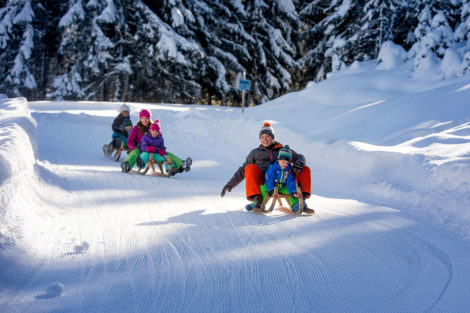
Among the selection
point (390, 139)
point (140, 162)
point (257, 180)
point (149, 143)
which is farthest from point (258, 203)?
point (390, 139)

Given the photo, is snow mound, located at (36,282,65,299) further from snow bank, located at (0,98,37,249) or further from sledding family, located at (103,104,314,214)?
sledding family, located at (103,104,314,214)

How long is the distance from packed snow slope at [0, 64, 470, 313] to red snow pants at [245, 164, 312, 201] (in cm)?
31

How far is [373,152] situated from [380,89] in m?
7.55

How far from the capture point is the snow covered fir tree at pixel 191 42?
56.5 ft

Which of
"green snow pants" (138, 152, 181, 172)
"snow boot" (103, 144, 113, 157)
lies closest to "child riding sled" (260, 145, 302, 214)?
"green snow pants" (138, 152, 181, 172)

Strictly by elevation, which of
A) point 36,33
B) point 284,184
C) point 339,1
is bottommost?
point 284,184

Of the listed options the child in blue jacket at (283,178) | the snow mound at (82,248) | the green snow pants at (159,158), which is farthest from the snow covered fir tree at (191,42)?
the snow mound at (82,248)

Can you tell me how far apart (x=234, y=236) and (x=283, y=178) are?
1.19m

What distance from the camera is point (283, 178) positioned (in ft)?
14.7

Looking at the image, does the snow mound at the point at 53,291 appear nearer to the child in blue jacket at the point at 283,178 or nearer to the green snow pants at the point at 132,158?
the child in blue jacket at the point at 283,178

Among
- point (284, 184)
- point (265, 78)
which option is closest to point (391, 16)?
point (265, 78)

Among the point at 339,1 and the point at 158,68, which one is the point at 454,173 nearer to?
the point at 339,1

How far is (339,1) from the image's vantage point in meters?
19.5

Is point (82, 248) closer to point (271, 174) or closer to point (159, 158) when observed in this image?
point (271, 174)
